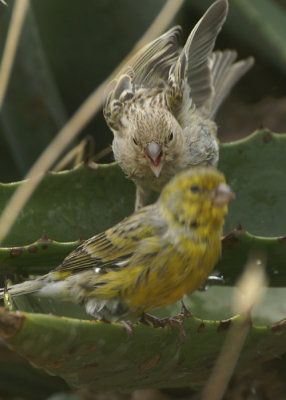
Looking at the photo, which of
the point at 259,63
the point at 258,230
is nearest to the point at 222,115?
the point at 259,63

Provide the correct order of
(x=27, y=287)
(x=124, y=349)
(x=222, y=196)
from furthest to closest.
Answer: (x=27, y=287)
(x=222, y=196)
(x=124, y=349)

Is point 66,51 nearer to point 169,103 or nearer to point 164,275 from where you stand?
point 169,103

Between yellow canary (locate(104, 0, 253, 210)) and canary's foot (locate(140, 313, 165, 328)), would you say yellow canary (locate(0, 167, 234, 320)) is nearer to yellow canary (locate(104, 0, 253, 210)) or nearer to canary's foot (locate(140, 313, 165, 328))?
canary's foot (locate(140, 313, 165, 328))

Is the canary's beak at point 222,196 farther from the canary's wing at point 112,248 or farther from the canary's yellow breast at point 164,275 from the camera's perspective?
the canary's wing at point 112,248

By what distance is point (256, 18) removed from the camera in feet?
14.7

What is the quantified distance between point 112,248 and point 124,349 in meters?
0.63

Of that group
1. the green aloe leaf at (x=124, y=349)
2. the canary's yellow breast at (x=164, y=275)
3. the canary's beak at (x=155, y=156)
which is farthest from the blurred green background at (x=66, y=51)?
the green aloe leaf at (x=124, y=349)

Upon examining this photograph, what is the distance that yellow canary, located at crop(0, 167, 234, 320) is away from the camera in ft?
9.02

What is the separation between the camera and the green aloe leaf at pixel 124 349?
215cm

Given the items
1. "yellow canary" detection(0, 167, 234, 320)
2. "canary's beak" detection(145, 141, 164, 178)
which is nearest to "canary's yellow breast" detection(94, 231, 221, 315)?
"yellow canary" detection(0, 167, 234, 320)

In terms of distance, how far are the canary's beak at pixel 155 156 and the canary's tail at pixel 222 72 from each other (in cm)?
84

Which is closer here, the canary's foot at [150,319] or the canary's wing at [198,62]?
the canary's foot at [150,319]

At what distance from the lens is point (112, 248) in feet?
9.76

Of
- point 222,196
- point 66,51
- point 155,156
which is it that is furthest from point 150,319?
point 66,51
